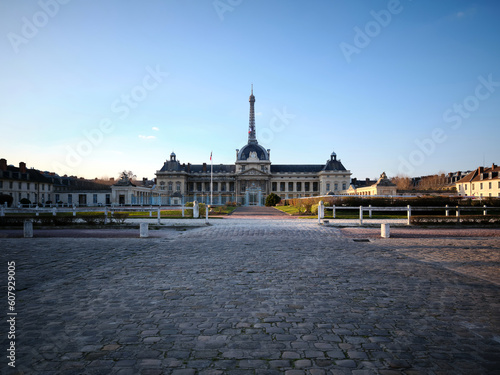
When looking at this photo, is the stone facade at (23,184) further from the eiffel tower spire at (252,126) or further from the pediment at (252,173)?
the eiffel tower spire at (252,126)

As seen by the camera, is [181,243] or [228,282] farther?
[181,243]

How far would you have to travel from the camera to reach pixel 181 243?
11.7 meters

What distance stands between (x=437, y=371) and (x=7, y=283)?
277 inches

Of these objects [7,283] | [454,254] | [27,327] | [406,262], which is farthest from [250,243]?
[27,327]

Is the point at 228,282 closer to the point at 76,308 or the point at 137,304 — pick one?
the point at 137,304

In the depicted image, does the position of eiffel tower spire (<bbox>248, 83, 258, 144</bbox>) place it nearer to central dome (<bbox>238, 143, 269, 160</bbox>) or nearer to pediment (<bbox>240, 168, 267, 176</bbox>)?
central dome (<bbox>238, 143, 269, 160</bbox>)

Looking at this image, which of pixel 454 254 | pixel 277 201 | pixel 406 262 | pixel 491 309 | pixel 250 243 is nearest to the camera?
pixel 491 309

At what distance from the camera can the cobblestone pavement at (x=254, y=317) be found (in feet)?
10.3

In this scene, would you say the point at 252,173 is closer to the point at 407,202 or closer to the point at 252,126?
the point at 252,126

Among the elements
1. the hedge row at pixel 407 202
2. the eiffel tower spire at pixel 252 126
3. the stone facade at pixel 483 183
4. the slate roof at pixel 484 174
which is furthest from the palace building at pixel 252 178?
the hedge row at pixel 407 202

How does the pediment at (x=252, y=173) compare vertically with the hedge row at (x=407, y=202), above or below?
above

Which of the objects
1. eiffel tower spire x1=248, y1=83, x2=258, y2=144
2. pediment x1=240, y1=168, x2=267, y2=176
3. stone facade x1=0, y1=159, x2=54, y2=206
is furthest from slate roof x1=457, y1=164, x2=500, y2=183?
stone facade x1=0, y1=159, x2=54, y2=206

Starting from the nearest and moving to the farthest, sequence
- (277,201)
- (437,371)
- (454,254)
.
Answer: (437,371) → (454,254) → (277,201)

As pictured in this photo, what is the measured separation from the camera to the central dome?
91.8 meters
